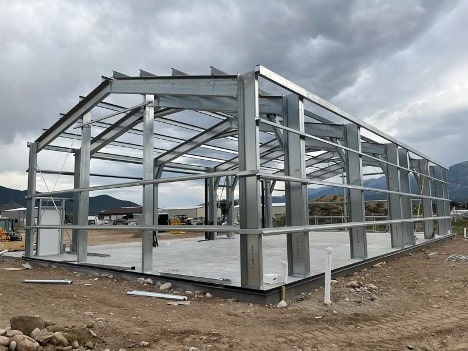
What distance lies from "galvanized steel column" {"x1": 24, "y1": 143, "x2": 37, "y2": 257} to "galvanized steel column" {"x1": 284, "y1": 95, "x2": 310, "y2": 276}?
8754mm

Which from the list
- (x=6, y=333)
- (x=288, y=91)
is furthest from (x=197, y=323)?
(x=288, y=91)

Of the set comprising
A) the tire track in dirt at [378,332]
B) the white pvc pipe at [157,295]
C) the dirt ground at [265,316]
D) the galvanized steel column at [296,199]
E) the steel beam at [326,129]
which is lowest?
the tire track in dirt at [378,332]

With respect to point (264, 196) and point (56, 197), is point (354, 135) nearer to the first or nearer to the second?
point (56, 197)

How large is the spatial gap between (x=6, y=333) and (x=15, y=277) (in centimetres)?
615

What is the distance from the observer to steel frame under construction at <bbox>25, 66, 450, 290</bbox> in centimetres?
699

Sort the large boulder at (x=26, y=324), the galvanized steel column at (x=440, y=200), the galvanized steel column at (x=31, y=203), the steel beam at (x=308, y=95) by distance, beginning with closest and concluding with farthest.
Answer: the large boulder at (x=26, y=324), the steel beam at (x=308, y=95), the galvanized steel column at (x=31, y=203), the galvanized steel column at (x=440, y=200)

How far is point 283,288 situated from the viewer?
6836 millimetres

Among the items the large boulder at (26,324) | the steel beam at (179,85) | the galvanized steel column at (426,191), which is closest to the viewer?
the large boulder at (26,324)

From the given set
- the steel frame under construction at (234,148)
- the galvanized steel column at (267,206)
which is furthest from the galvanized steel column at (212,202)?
the galvanized steel column at (267,206)

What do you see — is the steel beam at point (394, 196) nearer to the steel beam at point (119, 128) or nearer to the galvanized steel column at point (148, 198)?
the steel beam at point (119, 128)

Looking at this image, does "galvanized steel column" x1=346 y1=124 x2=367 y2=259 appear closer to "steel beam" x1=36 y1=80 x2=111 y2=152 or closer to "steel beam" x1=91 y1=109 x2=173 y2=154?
"steel beam" x1=91 y1=109 x2=173 y2=154

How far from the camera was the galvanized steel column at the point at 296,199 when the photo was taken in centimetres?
786

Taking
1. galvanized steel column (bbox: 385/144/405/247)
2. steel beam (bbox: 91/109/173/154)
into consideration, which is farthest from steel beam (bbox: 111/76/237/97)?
galvanized steel column (bbox: 385/144/405/247)

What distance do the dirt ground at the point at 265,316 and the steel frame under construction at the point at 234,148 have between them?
0.90 meters
